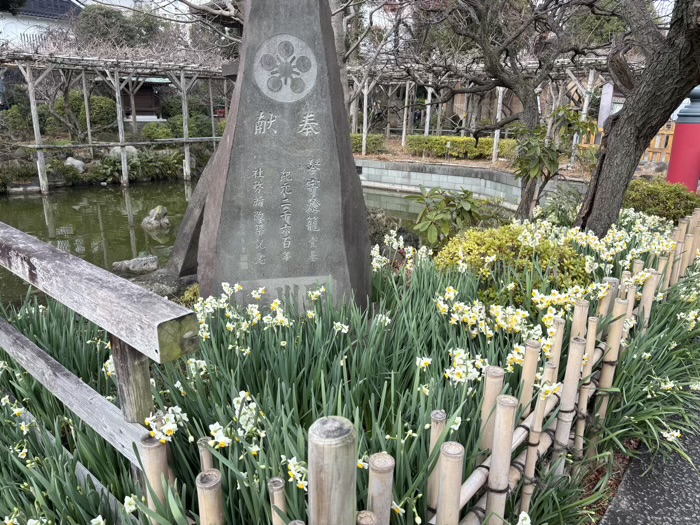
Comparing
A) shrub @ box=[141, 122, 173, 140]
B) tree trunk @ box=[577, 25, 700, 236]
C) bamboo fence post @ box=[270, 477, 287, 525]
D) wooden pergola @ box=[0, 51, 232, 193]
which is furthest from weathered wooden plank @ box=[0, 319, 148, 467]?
shrub @ box=[141, 122, 173, 140]

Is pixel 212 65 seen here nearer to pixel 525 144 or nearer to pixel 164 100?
pixel 164 100

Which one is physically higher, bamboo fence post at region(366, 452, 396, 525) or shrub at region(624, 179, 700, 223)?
shrub at region(624, 179, 700, 223)

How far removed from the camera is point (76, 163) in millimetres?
→ 14344

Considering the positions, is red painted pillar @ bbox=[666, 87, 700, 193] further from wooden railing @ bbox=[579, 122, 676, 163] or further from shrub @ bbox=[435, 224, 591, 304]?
wooden railing @ bbox=[579, 122, 676, 163]

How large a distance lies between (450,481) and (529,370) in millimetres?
650

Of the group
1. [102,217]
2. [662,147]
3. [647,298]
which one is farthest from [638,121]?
[102,217]

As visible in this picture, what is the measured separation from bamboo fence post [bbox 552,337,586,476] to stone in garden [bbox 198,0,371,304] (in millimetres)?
1736

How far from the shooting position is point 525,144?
521 centimetres

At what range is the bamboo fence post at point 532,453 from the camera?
5.67 feet

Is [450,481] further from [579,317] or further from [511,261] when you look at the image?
[511,261]

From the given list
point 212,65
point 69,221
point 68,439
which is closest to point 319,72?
point 68,439

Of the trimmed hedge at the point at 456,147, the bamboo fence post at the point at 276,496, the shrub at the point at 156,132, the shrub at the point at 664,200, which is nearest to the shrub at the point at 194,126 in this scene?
the shrub at the point at 156,132

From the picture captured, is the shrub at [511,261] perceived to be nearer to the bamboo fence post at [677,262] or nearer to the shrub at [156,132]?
Result: the bamboo fence post at [677,262]

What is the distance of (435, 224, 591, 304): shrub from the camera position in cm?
294
